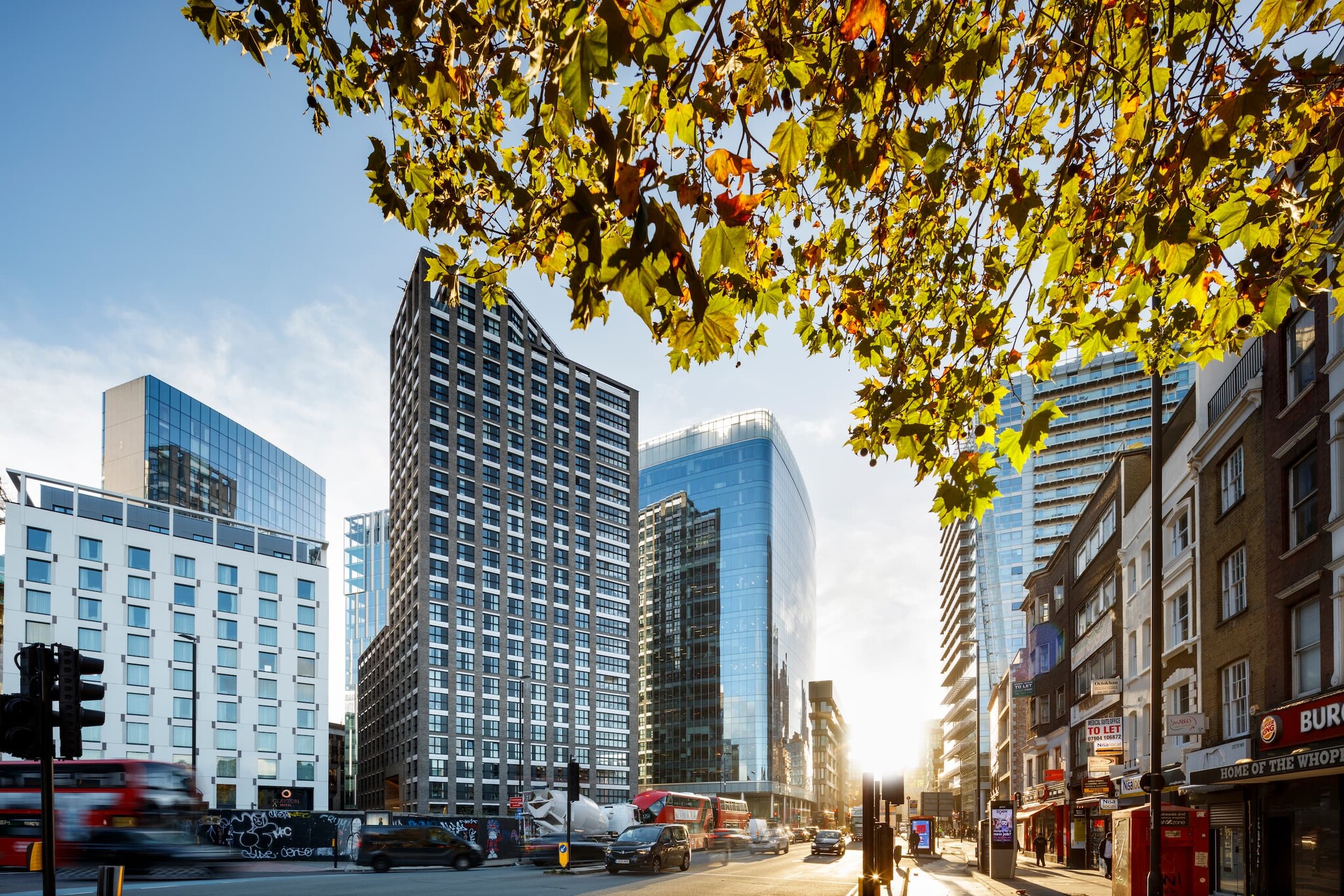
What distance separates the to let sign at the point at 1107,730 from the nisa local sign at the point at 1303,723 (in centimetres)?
1442

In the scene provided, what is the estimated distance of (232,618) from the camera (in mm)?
68812

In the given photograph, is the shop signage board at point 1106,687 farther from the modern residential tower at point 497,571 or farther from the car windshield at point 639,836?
the modern residential tower at point 497,571

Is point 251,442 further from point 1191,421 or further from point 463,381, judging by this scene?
point 1191,421

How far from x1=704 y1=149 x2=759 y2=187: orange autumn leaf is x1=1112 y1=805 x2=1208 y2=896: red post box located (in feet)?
53.4

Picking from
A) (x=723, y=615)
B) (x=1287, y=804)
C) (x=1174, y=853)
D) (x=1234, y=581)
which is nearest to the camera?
(x=1174, y=853)

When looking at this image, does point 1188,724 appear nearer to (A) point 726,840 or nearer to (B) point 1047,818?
(A) point 726,840

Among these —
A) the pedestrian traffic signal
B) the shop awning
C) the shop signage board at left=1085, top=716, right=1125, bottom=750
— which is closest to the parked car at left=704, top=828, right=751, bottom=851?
the shop awning

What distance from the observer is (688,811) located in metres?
52.2

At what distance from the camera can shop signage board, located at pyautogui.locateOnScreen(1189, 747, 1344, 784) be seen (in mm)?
15672

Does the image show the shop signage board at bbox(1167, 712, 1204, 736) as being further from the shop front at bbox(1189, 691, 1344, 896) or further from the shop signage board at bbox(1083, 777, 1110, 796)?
the shop signage board at bbox(1083, 777, 1110, 796)

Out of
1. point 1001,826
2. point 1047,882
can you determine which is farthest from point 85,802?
point 1047,882

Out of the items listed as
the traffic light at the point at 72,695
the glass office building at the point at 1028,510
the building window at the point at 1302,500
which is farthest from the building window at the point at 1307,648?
the glass office building at the point at 1028,510

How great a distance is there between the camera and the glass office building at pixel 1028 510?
106 metres

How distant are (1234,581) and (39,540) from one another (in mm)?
65467
